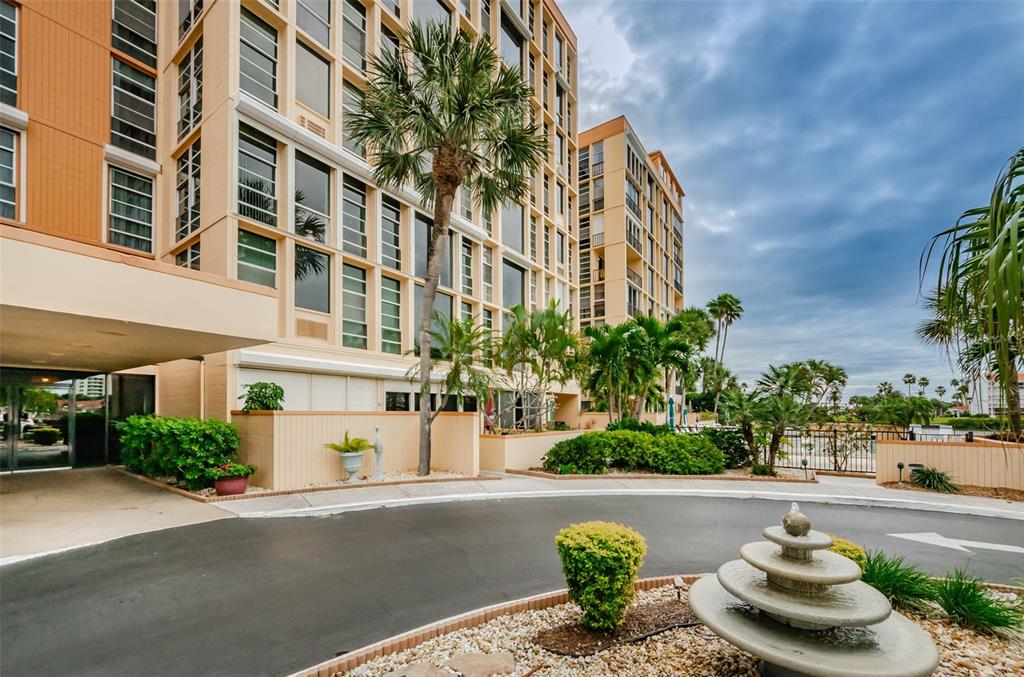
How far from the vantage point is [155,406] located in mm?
17109

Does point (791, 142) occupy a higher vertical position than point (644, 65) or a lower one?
lower

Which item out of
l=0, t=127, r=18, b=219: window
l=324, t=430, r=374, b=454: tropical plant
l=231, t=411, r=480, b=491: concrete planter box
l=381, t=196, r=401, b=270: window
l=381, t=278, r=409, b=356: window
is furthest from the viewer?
l=381, t=196, r=401, b=270: window

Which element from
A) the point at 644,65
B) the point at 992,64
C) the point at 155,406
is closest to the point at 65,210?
the point at 155,406

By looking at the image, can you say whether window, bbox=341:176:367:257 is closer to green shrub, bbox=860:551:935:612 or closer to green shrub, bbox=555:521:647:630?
green shrub, bbox=555:521:647:630

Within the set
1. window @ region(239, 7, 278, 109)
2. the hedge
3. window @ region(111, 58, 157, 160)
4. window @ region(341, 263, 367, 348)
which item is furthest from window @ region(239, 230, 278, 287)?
the hedge

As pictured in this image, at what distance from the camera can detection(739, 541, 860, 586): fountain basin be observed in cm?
358

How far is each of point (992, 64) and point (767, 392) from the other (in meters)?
12.3

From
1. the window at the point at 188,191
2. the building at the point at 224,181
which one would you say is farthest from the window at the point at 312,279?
the window at the point at 188,191

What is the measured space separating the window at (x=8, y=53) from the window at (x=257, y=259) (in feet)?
24.6

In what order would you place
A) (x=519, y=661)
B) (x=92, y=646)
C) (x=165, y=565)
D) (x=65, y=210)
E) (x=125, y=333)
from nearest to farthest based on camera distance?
1. (x=519, y=661)
2. (x=92, y=646)
3. (x=165, y=565)
4. (x=125, y=333)
5. (x=65, y=210)

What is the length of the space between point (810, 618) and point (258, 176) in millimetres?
16059

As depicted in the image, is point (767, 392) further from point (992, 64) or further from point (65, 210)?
point (65, 210)

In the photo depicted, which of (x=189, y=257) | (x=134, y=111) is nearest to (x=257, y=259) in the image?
(x=189, y=257)

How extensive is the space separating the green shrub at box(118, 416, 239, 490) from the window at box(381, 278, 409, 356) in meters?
6.88
